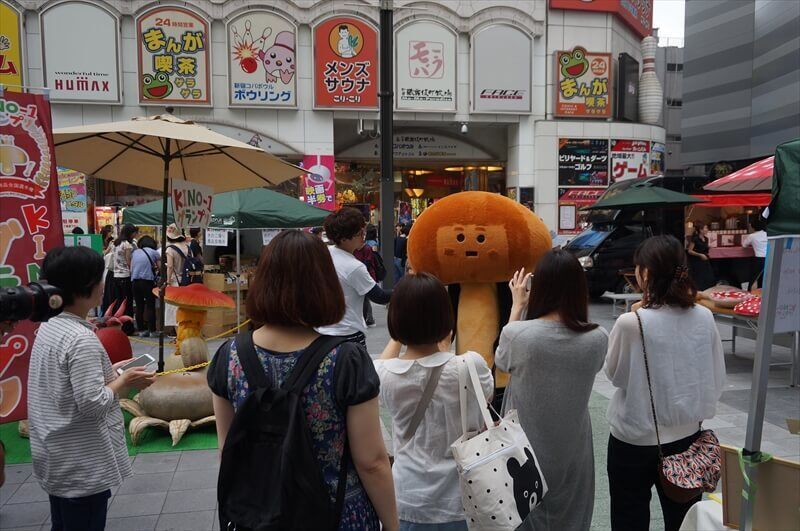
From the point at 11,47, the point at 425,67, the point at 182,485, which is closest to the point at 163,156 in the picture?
the point at 182,485

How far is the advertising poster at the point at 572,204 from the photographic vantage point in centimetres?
1966

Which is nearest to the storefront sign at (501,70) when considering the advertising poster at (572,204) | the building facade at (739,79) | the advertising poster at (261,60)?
the advertising poster at (572,204)

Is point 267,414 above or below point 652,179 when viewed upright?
below

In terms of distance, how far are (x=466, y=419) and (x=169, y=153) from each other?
4.47m

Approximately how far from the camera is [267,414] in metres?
1.74

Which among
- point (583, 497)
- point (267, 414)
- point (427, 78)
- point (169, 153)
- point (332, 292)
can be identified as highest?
point (427, 78)

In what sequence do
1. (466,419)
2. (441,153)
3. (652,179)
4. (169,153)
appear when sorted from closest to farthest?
(466,419) → (169,153) → (652,179) → (441,153)

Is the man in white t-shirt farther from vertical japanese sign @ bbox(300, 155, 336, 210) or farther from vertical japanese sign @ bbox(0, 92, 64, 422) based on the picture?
vertical japanese sign @ bbox(300, 155, 336, 210)

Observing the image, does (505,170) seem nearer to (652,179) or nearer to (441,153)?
(441,153)

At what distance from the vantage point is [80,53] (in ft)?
52.9

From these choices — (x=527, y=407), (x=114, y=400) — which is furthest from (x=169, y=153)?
(x=527, y=407)

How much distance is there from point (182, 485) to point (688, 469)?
3.52 meters

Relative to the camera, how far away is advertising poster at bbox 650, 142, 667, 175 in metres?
20.7

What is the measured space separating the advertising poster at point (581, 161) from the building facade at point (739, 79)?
10596 millimetres
